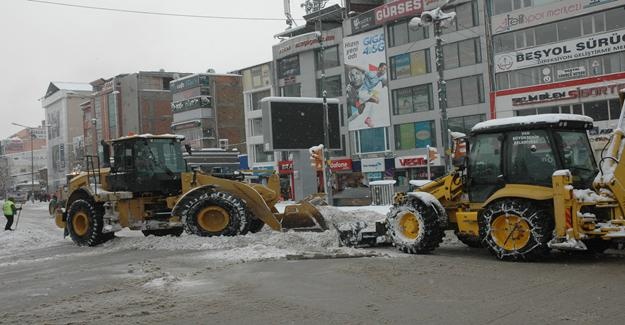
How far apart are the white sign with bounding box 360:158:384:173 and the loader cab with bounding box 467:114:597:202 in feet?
142

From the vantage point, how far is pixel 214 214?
15.1 metres

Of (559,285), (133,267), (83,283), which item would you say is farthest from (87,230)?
(559,285)

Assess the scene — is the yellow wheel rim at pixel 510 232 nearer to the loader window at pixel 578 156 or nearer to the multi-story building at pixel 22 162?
the loader window at pixel 578 156

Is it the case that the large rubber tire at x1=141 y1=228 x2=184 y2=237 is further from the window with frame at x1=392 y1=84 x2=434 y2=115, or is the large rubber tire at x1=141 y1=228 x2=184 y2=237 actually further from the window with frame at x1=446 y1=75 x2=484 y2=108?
the window with frame at x1=392 y1=84 x2=434 y2=115

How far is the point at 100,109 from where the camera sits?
323 feet

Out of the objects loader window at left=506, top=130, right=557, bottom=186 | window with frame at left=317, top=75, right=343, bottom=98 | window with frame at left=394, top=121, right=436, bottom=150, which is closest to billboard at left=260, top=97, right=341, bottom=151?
window with frame at left=394, top=121, right=436, bottom=150

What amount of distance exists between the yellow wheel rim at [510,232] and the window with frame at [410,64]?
138 ft

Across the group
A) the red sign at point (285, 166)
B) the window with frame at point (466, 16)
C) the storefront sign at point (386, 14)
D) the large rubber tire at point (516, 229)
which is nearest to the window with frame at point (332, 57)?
the storefront sign at point (386, 14)

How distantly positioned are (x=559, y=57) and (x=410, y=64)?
44.6 ft

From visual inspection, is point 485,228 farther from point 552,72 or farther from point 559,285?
point 552,72

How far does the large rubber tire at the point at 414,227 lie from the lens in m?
11.5

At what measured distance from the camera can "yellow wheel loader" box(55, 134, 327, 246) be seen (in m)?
15.0

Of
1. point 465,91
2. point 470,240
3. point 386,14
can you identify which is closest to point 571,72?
point 465,91

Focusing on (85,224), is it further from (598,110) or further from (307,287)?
(598,110)
